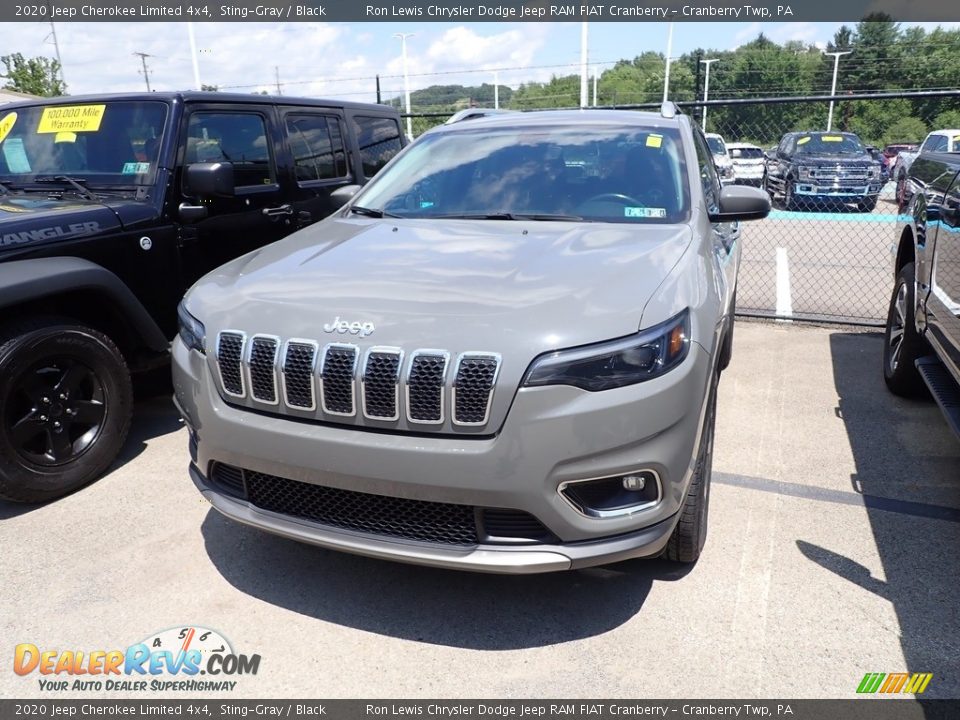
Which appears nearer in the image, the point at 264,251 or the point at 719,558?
the point at 719,558

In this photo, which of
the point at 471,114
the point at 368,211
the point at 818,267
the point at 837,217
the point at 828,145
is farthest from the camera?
the point at 828,145

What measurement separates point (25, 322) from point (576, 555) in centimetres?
281

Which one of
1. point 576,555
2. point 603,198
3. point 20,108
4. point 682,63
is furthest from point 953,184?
point 682,63

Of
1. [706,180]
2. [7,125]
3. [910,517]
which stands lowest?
[910,517]

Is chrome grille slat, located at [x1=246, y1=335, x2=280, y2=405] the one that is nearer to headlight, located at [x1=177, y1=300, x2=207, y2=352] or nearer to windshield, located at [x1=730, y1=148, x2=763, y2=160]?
headlight, located at [x1=177, y1=300, x2=207, y2=352]

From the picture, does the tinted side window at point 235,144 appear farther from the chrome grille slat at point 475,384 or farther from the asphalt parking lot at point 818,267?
the asphalt parking lot at point 818,267

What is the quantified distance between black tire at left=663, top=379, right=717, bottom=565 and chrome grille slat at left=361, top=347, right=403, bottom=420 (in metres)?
1.10

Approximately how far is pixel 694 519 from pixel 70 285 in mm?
3038

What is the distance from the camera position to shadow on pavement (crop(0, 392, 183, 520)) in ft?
→ 11.8

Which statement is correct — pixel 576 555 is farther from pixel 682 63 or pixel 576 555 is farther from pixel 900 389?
pixel 682 63

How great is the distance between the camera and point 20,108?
469cm

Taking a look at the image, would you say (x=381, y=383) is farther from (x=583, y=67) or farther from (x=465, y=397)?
(x=583, y=67)

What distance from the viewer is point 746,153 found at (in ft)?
76.3

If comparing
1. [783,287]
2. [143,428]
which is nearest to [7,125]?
[143,428]
